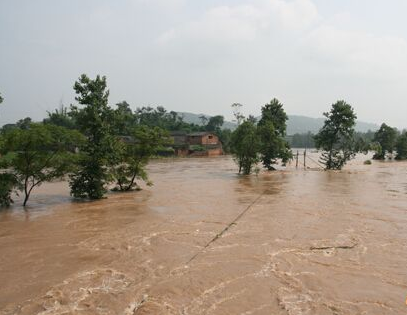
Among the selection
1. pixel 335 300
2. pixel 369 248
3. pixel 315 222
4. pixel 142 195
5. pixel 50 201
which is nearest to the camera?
pixel 335 300

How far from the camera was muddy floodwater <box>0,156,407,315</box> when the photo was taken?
7.18 meters

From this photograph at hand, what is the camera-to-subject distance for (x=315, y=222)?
13.5m

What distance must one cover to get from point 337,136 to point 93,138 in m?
25.1

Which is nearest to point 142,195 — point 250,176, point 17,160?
point 17,160

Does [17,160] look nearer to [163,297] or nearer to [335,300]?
[163,297]

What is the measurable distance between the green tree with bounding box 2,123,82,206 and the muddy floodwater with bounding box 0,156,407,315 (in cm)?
163

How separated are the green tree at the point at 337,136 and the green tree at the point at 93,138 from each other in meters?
23.5

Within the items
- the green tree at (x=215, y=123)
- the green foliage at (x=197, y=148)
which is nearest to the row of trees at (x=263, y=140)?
the green foliage at (x=197, y=148)

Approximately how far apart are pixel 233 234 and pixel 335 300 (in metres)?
5.07

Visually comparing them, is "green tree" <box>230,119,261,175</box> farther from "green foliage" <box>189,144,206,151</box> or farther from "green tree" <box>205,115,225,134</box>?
"green tree" <box>205,115,225,134</box>

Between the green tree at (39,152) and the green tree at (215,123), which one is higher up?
the green tree at (215,123)

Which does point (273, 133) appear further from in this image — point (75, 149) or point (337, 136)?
point (75, 149)

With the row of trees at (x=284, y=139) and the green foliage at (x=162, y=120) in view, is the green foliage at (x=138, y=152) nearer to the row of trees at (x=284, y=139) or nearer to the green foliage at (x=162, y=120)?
the row of trees at (x=284, y=139)

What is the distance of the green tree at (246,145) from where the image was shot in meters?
Answer: 31.0
